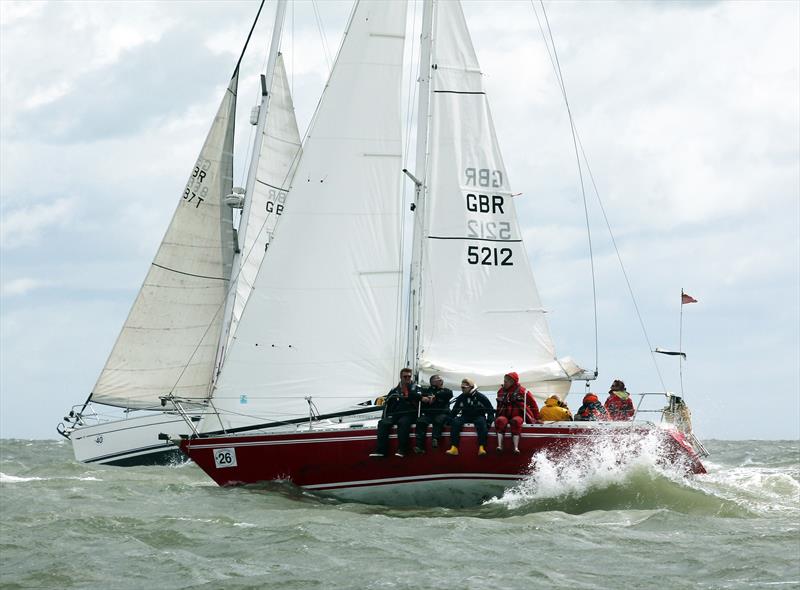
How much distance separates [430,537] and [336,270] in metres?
5.83

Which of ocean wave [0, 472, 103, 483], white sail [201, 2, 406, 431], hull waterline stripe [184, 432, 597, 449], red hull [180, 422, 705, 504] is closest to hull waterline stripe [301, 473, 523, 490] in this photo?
red hull [180, 422, 705, 504]

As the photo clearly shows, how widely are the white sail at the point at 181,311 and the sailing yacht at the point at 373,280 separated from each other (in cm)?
1051

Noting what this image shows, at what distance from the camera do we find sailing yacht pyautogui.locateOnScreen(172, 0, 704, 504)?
18.7 metres

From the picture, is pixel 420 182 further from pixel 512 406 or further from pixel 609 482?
pixel 609 482

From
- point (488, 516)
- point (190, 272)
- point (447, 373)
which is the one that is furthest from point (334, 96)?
point (190, 272)

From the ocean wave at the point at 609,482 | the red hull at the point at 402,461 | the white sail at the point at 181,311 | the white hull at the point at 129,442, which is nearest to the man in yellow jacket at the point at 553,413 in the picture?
the red hull at the point at 402,461

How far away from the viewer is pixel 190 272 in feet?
97.8

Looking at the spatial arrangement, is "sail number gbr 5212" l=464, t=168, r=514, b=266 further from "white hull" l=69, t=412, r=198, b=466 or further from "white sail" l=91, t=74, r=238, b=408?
"white hull" l=69, t=412, r=198, b=466

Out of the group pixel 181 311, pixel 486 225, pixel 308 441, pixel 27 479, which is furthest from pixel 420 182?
pixel 181 311

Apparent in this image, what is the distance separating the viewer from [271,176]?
99.0 ft

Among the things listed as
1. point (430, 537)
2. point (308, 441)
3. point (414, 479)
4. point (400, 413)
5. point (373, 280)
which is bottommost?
point (430, 537)

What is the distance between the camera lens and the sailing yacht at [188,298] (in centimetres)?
2936

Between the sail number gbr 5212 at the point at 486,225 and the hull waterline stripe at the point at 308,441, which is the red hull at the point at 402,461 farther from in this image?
the sail number gbr 5212 at the point at 486,225

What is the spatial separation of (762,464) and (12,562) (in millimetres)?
26194
